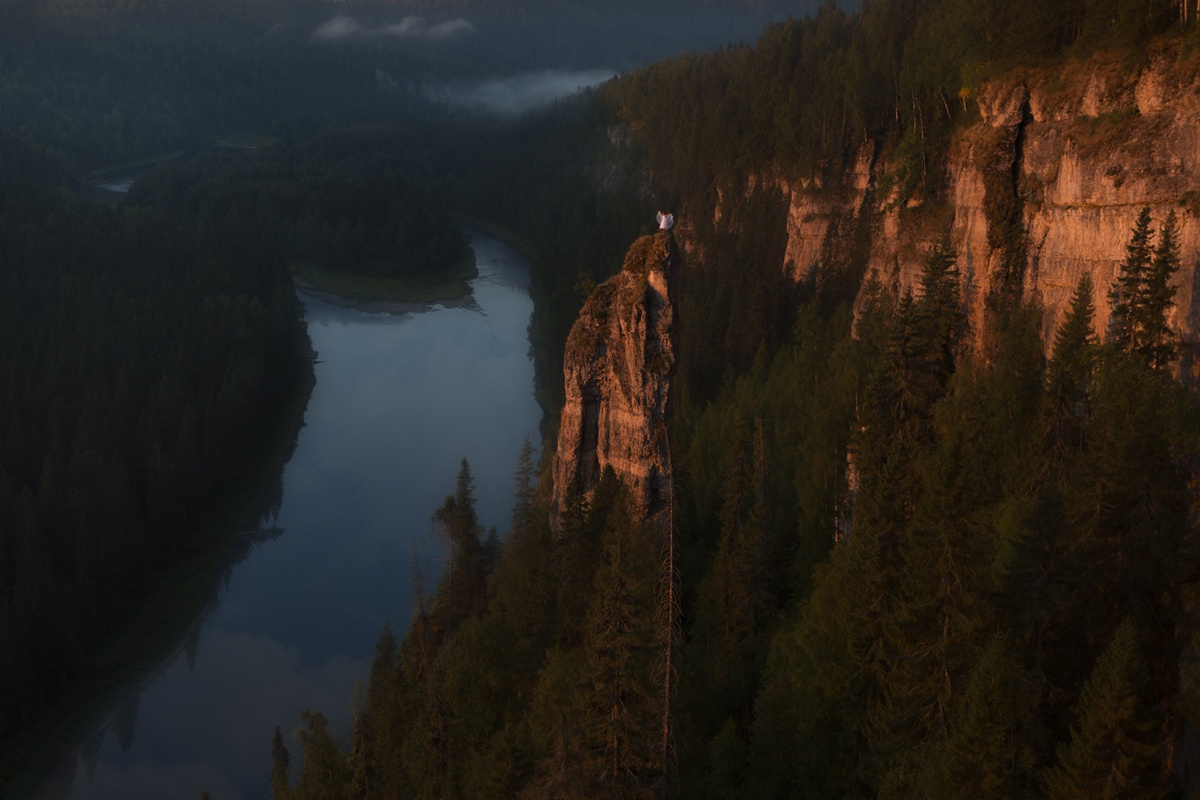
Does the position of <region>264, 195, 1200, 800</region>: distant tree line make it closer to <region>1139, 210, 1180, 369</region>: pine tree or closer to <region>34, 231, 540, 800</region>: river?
<region>1139, 210, 1180, 369</region>: pine tree

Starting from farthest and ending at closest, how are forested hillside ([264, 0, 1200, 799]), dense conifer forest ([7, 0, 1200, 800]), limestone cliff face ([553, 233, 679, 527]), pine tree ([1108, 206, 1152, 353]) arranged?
limestone cliff face ([553, 233, 679, 527]) → pine tree ([1108, 206, 1152, 353]) → dense conifer forest ([7, 0, 1200, 800]) → forested hillside ([264, 0, 1200, 799])

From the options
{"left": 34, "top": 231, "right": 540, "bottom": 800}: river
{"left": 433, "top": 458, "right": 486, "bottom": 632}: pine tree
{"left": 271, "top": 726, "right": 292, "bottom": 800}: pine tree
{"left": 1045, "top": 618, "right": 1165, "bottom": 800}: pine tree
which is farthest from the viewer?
{"left": 433, "top": 458, "right": 486, "bottom": 632}: pine tree

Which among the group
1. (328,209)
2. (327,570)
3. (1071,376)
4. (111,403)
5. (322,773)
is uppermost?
(328,209)

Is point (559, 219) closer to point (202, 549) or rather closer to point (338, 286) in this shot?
point (338, 286)

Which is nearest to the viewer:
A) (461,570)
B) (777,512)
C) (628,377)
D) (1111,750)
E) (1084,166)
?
(1111,750)

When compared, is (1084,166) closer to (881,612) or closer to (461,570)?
(881,612)

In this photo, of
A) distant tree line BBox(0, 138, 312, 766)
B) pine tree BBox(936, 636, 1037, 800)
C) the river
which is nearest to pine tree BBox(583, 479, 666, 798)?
pine tree BBox(936, 636, 1037, 800)

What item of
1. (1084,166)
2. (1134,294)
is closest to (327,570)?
(1084,166)

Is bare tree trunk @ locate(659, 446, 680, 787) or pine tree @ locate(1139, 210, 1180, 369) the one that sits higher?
pine tree @ locate(1139, 210, 1180, 369)
